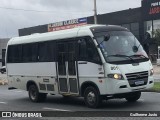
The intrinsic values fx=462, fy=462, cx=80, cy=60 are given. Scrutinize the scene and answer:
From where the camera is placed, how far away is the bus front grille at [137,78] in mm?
14656

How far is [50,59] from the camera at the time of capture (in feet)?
56.7

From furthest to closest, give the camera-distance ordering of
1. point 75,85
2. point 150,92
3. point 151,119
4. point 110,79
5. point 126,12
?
point 126,12, point 150,92, point 75,85, point 110,79, point 151,119

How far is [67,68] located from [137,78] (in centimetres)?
266

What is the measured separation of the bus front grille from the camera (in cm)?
1466

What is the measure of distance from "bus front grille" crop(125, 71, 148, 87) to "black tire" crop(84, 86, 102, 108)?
114 cm

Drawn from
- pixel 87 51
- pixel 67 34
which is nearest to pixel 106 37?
pixel 87 51

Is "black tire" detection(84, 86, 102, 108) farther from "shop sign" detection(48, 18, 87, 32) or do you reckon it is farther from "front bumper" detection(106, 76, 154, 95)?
"shop sign" detection(48, 18, 87, 32)

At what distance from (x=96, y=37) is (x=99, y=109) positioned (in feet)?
7.78

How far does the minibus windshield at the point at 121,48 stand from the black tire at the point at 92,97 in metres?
1.19

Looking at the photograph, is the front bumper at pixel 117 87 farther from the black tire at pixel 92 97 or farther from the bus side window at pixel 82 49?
the bus side window at pixel 82 49

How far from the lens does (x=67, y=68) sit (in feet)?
53.1

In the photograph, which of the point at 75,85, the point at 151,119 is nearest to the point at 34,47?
the point at 75,85

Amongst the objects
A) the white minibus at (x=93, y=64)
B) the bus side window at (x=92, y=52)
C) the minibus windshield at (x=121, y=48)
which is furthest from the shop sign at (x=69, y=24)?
A: the bus side window at (x=92, y=52)

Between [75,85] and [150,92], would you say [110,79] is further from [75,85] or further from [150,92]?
[150,92]
